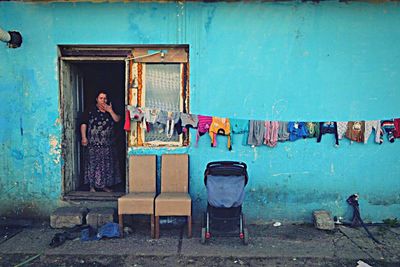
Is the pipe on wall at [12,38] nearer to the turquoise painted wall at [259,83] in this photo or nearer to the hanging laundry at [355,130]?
the turquoise painted wall at [259,83]

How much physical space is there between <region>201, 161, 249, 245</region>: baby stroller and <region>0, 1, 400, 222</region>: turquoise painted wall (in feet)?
2.53

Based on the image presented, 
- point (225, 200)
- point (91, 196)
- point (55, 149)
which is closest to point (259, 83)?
point (225, 200)

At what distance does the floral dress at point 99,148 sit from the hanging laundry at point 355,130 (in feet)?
13.1

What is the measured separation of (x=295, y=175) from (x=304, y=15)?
2514mm

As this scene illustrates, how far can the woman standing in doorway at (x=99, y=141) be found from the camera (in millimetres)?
6328

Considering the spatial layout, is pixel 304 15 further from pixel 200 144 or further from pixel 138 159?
pixel 138 159

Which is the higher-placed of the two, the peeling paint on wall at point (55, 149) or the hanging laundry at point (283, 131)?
the hanging laundry at point (283, 131)

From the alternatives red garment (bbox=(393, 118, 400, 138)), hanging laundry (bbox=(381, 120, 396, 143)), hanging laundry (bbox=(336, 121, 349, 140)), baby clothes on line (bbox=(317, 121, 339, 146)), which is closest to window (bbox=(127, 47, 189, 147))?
baby clothes on line (bbox=(317, 121, 339, 146))

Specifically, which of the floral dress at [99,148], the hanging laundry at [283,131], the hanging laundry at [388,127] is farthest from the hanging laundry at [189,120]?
the hanging laundry at [388,127]

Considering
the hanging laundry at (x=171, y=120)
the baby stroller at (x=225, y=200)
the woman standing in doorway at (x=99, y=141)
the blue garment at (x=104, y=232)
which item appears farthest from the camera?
the woman standing in doorway at (x=99, y=141)

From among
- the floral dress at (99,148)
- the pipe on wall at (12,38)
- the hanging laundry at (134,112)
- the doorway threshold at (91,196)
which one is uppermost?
the pipe on wall at (12,38)

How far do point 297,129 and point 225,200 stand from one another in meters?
1.73

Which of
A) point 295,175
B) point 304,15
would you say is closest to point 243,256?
point 295,175

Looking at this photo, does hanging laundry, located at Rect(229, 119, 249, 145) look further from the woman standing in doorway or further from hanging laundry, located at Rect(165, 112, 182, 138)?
the woman standing in doorway
